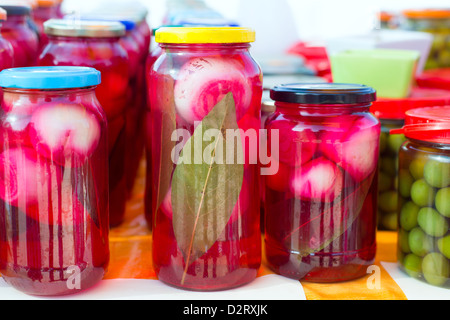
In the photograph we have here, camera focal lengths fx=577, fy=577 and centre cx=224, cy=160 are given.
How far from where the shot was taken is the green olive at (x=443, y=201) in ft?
2.24

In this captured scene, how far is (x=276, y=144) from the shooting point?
2.36 ft

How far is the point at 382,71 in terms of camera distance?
978mm

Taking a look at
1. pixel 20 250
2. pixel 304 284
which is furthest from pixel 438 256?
pixel 20 250

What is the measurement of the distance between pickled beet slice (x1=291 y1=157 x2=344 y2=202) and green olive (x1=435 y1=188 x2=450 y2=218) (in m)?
0.12

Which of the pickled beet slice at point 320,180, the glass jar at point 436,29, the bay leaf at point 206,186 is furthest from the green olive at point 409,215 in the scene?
the glass jar at point 436,29

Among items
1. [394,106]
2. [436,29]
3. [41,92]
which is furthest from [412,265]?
[436,29]

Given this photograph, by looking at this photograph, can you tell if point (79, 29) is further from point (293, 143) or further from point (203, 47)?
point (293, 143)

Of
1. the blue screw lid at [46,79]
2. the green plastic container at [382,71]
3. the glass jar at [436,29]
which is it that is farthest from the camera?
the glass jar at [436,29]

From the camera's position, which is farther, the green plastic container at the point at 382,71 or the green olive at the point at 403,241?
the green plastic container at the point at 382,71

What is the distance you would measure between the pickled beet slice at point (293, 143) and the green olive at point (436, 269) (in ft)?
0.64

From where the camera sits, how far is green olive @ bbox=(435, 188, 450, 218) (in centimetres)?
68

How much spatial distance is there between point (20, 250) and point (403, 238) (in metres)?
0.47

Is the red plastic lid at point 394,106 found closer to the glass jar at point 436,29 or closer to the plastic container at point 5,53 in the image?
the plastic container at point 5,53
